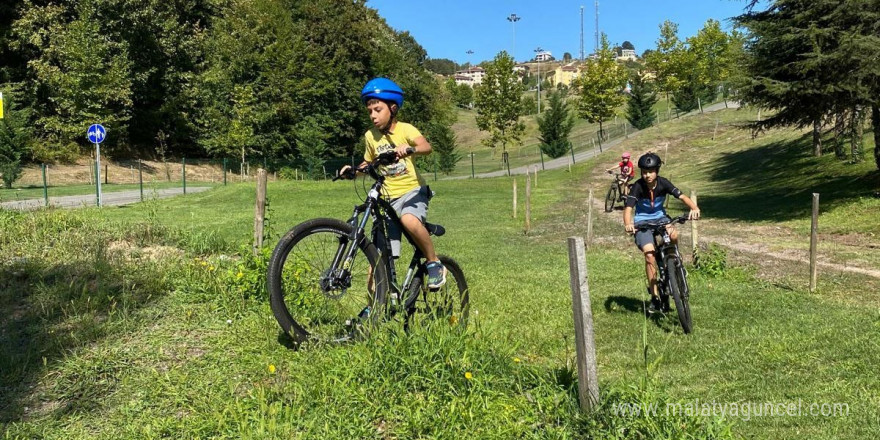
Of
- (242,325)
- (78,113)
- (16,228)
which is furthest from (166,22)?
(242,325)

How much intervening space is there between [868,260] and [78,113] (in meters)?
39.4

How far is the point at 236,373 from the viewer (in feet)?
12.8

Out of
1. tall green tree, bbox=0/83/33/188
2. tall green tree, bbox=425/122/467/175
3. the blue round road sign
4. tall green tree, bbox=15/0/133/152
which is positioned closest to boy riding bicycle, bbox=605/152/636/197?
the blue round road sign

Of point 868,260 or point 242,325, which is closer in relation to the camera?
point 242,325

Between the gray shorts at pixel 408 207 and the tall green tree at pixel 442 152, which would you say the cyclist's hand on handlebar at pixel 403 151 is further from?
the tall green tree at pixel 442 152

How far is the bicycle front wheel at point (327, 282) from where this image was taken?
12.8ft

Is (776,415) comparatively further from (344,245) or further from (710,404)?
(344,245)

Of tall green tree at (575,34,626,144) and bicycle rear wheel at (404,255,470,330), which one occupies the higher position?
tall green tree at (575,34,626,144)

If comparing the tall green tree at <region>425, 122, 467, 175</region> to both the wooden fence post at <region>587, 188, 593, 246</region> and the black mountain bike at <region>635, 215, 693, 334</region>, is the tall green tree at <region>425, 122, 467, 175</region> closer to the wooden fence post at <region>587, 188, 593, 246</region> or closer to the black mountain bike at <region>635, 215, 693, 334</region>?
the wooden fence post at <region>587, 188, 593, 246</region>

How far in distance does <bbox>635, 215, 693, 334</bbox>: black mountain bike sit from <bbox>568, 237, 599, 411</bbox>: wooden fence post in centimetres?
322

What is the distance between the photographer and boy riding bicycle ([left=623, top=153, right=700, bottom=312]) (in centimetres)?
636

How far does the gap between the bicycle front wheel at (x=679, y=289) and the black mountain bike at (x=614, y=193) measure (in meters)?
12.6

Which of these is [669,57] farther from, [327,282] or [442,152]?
[327,282]

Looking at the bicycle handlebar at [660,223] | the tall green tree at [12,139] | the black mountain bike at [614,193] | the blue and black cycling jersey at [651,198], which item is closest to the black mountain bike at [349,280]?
the bicycle handlebar at [660,223]
